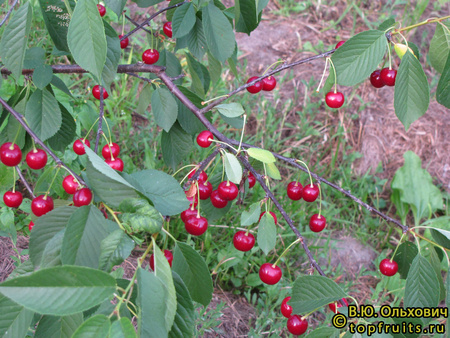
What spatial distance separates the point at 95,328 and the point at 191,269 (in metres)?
0.33

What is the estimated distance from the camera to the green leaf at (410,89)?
0.99 m

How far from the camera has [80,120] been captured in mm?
2201

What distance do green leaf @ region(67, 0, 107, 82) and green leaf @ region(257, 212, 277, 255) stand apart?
0.54m

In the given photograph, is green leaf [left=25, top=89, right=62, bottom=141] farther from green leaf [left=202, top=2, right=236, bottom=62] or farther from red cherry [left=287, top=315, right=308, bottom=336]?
red cherry [left=287, top=315, right=308, bottom=336]

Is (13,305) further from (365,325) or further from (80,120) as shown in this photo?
(80,120)

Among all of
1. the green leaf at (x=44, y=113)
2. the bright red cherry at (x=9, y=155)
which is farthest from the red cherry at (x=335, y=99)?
the bright red cherry at (x=9, y=155)

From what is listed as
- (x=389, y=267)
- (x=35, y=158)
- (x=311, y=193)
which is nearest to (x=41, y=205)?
(x=35, y=158)

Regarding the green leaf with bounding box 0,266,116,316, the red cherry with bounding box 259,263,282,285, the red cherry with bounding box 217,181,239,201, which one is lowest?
the red cherry with bounding box 259,263,282,285

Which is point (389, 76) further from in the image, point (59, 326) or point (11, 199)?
point (11, 199)

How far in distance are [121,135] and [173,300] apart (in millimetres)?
2220

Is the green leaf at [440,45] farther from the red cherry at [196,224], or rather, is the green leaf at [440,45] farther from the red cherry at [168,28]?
the red cherry at [168,28]

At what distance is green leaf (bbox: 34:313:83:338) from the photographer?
2.41ft

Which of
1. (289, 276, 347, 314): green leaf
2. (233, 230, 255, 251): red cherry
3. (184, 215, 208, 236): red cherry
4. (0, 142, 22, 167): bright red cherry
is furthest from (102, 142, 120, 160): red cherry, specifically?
(289, 276, 347, 314): green leaf

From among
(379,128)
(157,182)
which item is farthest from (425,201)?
(157,182)
